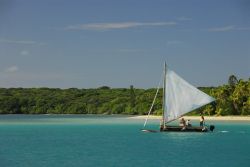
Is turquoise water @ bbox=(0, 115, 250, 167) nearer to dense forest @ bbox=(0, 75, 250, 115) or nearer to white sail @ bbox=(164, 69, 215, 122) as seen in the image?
white sail @ bbox=(164, 69, 215, 122)

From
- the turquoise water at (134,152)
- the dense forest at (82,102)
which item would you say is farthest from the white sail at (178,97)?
the dense forest at (82,102)

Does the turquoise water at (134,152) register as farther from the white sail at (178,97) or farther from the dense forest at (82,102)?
the dense forest at (82,102)

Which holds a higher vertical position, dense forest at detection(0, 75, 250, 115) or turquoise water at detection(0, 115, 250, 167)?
dense forest at detection(0, 75, 250, 115)

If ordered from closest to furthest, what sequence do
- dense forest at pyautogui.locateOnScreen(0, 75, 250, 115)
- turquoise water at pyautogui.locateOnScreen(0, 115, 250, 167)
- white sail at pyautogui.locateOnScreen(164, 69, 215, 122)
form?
turquoise water at pyautogui.locateOnScreen(0, 115, 250, 167) → white sail at pyautogui.locateOnScreen(164, 69, 215, 122) → dense forest at pyautogui.locateOnScreen(0, 75, 250, 115)

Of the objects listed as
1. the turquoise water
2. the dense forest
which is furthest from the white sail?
the dense forest

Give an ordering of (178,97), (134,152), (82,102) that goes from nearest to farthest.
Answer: (134,152) < (178,97) < (82,102)

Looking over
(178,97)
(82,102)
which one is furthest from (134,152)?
(82,102)

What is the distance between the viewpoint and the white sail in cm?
5675

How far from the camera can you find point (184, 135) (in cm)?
5497

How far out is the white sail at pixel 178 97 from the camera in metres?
56.8

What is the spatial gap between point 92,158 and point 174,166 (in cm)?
616

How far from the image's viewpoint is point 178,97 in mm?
56969

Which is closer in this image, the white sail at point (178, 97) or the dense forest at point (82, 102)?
the white sail at point (178, 97)

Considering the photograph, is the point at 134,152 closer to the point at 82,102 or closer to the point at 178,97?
the point at 178,97
